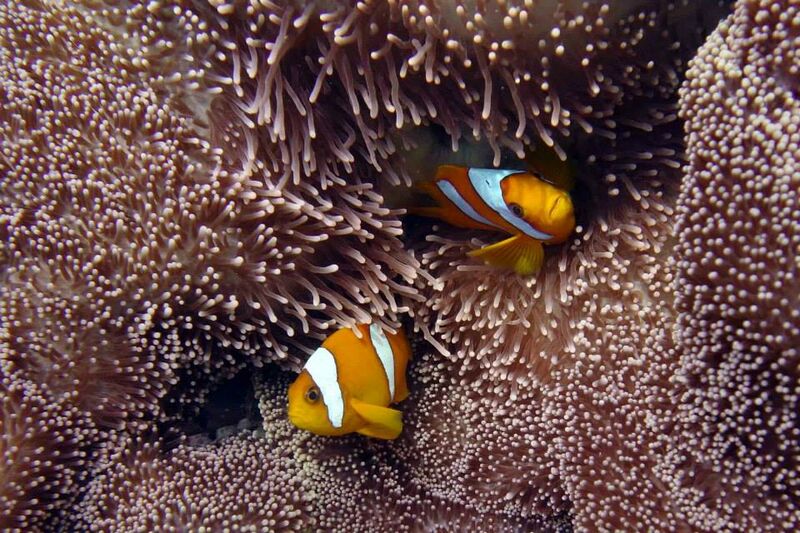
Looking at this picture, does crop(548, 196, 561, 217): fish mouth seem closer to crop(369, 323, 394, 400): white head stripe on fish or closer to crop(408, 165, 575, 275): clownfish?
crop(408, 165, 575, 275): clownfish

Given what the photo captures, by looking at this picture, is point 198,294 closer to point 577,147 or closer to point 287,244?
point 287,244

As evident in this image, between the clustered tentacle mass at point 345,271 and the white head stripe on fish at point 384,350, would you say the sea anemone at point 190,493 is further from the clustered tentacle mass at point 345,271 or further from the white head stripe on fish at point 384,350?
the white head stripe on fish at point 384,350

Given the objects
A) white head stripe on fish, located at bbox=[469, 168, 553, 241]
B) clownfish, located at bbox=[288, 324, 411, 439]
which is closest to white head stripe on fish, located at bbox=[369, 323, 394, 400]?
clownfish, located at bbox=[288, 324, 411, 439]

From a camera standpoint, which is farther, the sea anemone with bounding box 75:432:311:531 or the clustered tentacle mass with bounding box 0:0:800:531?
the sea anemone with bounding box 75:432:311:531

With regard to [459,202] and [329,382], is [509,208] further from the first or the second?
[329,382]

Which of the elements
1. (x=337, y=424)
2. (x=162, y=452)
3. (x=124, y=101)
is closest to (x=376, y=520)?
(x=337, y=424)

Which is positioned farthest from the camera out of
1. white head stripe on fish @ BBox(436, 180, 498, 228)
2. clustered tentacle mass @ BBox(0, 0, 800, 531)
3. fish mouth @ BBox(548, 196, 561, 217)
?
white head stripe on fish @ BBox(436, 180, 498, 228)
